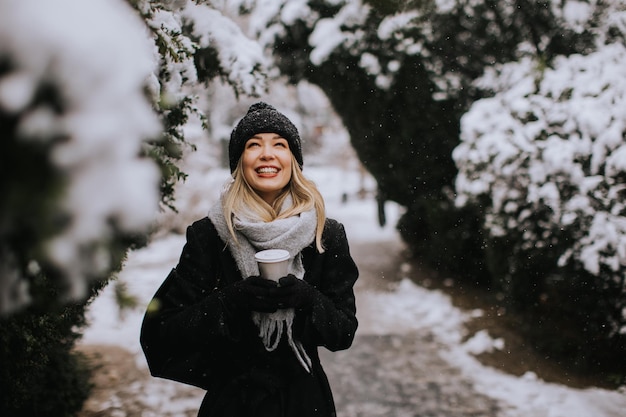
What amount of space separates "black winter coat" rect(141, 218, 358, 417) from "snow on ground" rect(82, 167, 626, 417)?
0.17 meters

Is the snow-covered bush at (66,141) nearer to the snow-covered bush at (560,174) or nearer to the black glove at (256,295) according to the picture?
the black glove at (256,295)

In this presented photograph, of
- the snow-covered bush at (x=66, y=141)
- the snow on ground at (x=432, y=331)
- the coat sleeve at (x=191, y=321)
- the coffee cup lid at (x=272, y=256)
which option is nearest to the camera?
the snow-covered bush at (x=66, y=141)

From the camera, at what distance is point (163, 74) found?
221 cm

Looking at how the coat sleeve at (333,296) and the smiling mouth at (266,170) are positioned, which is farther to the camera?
the smiling mouth at (266,170)

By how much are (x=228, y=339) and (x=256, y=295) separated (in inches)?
9.1

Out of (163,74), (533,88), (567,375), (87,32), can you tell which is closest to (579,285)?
(567,375)

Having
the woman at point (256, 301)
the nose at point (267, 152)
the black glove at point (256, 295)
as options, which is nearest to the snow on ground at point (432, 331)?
the woman at point (256, 301)

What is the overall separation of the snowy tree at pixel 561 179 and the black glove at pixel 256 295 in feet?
10.3

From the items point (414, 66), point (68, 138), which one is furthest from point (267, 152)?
point (414, 66)

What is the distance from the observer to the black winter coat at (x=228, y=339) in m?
1.75

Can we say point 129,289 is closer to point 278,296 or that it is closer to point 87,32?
point 87,32

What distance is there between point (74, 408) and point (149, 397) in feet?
2.03

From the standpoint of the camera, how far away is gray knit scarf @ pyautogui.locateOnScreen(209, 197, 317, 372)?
1785 millimetres

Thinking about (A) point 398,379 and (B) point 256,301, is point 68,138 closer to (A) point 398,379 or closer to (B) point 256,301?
(B) point 256,301
